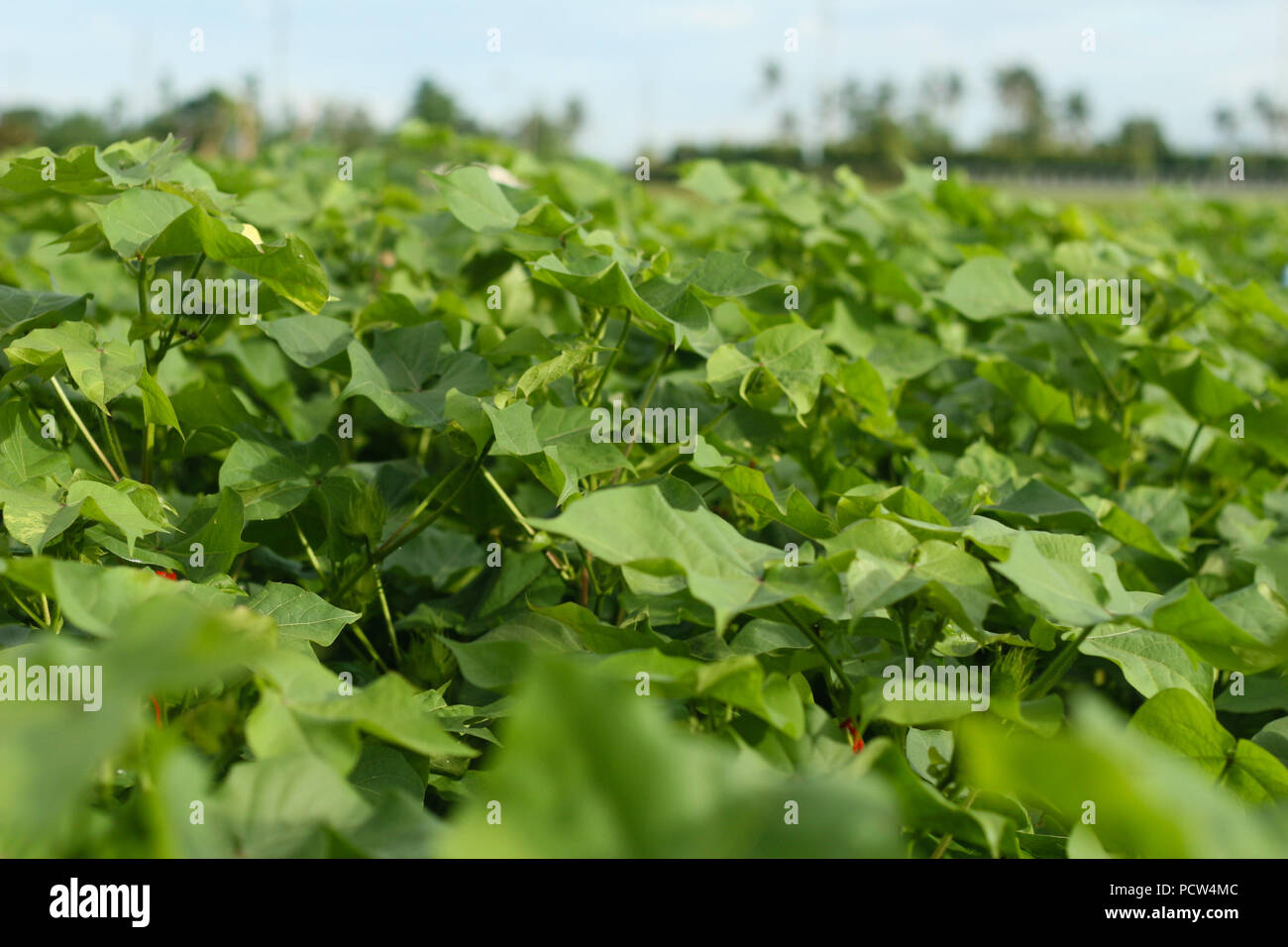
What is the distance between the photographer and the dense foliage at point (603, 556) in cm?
48

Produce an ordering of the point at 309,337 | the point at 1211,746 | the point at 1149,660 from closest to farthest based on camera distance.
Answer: the point at 1211,746
the point at 1149,660
the point at 309,337

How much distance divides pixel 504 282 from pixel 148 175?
751 mm

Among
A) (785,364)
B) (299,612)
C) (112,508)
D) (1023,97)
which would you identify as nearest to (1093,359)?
(785,364)

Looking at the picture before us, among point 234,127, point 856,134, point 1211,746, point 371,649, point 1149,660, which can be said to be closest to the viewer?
point 1211,746

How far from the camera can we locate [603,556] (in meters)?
0.71

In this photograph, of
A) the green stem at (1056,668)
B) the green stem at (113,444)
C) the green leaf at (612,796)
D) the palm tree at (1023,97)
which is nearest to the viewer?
the green leaf at (612,796)

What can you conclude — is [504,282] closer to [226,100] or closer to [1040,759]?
[1040,759]

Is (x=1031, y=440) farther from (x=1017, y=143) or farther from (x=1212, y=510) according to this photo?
(x=1017, y=143)

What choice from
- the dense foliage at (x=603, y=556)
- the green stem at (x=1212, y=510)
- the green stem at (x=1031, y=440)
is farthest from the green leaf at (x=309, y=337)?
the green stem at (x=1212, y=510)

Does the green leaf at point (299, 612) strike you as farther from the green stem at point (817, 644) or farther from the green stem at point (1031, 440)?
the green stem at point (1031, 440)

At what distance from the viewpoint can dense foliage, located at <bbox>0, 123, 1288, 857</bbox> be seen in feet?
1.59

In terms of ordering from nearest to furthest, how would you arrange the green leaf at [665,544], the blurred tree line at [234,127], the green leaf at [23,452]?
the green leaf at [665,544]
the green leaf at [23,452]
the blurred tree line at [234,127]

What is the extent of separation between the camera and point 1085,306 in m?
1.60

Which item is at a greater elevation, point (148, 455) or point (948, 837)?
point (148, 455)
